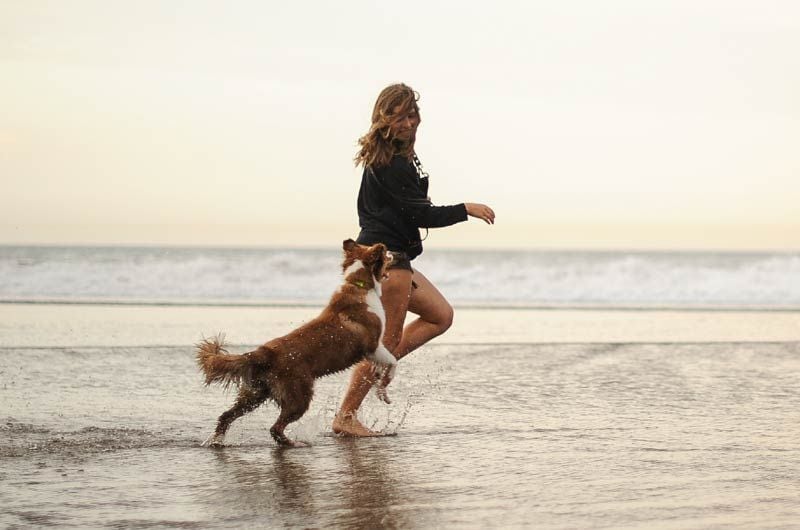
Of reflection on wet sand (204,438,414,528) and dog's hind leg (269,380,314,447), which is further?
dog's hind leg (269,380,314,447)

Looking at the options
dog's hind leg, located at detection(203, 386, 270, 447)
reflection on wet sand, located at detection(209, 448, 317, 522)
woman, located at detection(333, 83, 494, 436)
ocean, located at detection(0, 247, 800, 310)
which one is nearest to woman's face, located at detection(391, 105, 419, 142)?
woman, located at detection(333, 83, 494, 436)

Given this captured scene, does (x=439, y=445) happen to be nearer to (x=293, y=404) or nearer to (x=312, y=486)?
(x=293, y=404)

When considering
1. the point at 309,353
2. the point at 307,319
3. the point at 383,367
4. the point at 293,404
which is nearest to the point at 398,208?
the point at 383,367

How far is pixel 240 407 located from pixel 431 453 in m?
1.17

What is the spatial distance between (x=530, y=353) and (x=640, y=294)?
16942 millimetres

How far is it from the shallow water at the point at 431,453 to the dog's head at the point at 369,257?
3.49 feet

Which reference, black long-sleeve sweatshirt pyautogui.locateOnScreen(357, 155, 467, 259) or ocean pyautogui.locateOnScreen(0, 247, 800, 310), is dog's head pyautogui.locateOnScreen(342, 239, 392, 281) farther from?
ocean pyautogui.locateOnScreen(0, 247, 800, 310)

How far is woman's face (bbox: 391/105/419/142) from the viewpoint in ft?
20.6

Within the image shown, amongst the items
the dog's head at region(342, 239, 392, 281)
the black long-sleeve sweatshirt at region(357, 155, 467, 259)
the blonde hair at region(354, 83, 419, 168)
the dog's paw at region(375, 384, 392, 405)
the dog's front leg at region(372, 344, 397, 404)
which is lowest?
the dog's paw at region(375, 384, 392, 405)

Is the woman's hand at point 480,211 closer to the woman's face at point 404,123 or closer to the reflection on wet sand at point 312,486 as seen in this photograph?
the woman's face at point 404,123

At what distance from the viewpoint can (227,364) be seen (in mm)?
5781

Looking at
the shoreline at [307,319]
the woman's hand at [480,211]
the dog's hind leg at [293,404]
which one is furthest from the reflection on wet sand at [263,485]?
the shoreline at [307,319]

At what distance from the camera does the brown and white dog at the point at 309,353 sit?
231 inches

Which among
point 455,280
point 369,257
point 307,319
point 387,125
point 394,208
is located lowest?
point 307,319
